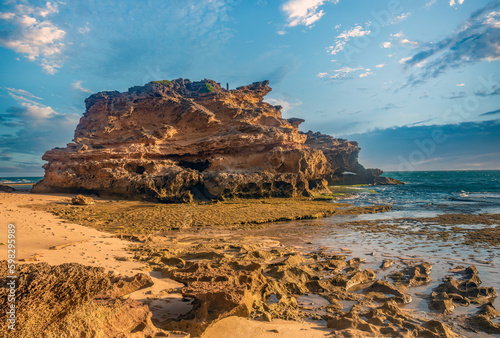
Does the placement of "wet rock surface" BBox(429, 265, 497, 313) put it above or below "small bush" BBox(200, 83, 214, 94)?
below

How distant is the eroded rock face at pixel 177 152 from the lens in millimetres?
20125

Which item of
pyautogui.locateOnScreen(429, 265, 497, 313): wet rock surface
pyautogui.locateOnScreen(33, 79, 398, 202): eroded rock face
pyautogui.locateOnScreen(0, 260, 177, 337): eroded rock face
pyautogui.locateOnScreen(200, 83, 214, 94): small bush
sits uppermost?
pyautogui.locateOnScreen(200, 83, 214, 94): small bush

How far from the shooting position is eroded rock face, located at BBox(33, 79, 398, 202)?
2012 cm

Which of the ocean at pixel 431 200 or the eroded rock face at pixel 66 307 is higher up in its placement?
the eroded rock face at pixel 66 307

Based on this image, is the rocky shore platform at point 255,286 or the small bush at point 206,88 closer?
the rocky shore platform at point 255,286

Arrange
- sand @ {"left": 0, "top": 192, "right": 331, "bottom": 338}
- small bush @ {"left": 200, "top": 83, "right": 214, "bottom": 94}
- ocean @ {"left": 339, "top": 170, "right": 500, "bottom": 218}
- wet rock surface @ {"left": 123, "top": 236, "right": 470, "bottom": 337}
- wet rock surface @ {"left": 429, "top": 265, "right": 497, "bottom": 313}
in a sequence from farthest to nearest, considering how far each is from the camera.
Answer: small bush @ {"left": 200, "top": 83, "right": 214, "bottom": 94}
ocean @ {"left": 339, "top": 170, "right": 500, "bottom": 218}
wet rock surface @ {"left": 429, "top": 265, "right": 497, "bottom": 313}
wet rock surface @ {"left": 123, "top": 236, "right": 470, "bottom": 337}
sand @ {"left": 0, "top": 192, "right": 331, "bottom": 338}

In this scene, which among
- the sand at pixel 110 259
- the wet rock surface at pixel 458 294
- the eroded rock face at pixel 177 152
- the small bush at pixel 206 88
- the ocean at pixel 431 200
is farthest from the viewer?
the small bush at pixel 206 88

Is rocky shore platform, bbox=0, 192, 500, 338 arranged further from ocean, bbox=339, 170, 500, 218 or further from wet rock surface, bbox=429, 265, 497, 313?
ocean, bbox=339, 170, 500, 218

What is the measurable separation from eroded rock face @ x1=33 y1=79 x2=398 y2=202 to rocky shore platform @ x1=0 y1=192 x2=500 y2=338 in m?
11.9

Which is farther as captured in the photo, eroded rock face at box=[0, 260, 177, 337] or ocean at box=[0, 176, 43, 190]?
ocean at box=[0, 176, 43, 190]

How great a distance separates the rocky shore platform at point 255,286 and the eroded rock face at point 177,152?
11.9m

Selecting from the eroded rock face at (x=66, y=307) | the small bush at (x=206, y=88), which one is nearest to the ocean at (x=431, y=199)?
the eroded rock face at (x=66, y=307)

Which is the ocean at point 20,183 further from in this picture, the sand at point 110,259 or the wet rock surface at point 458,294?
the wet rock surface at point 458,294

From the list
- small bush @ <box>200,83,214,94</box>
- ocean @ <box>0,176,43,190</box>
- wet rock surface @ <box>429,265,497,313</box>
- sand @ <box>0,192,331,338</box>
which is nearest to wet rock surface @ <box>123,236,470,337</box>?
sand @ <box>0,192,331,338</box>
